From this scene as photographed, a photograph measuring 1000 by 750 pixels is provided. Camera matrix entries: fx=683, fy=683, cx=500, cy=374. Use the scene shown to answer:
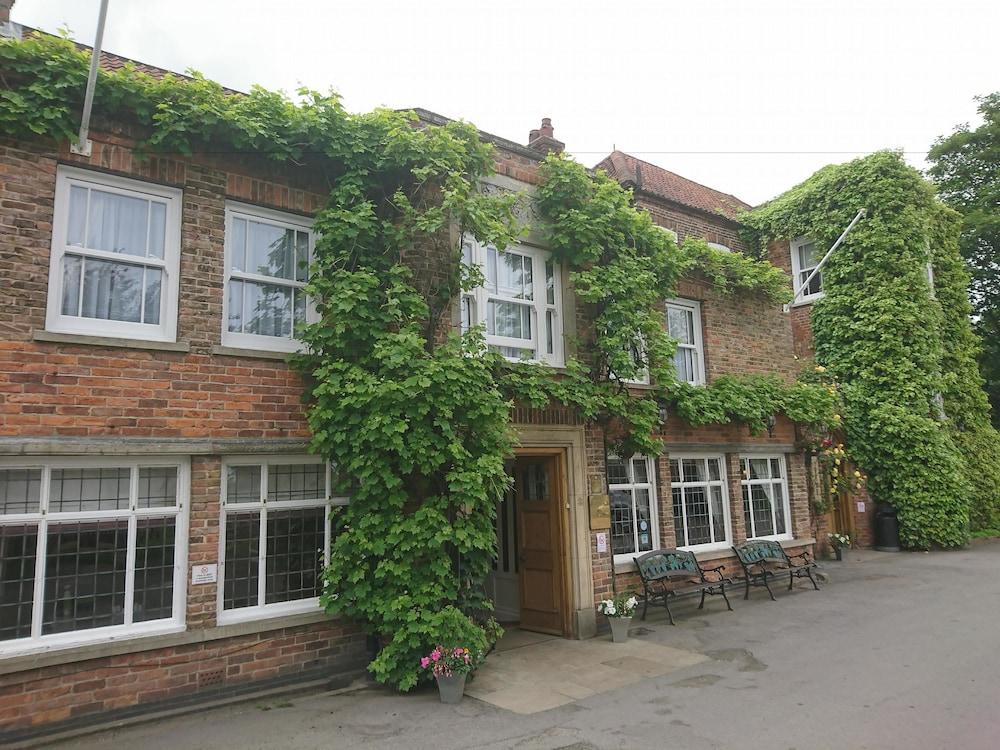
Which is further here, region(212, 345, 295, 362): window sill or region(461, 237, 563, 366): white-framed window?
region(461, 237, 563, 366): white-framed window

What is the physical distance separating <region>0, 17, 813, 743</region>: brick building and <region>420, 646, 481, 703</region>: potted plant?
1337mm

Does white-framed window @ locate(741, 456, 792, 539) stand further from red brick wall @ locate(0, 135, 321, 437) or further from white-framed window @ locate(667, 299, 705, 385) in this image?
red brick wall @ locate(0, 135, 321, 437)

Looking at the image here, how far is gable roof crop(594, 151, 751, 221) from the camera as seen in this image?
18.5 m

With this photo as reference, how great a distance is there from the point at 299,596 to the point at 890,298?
52.3 ft

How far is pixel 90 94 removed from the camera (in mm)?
6383

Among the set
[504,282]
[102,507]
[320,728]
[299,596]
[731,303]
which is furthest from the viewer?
[731,303]

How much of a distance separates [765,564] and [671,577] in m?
2.78

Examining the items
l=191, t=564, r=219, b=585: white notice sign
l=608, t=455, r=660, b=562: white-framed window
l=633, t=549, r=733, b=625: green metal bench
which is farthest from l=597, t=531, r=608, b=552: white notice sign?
l=191, t=564, r=219, b=585: white notice sign

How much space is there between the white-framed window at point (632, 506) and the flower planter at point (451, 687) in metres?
4.27

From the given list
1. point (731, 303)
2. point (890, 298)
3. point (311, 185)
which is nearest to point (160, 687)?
point (311, 185)

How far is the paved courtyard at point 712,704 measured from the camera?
587cm

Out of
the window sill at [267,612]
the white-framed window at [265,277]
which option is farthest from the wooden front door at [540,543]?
the white-framed window at [265,277]

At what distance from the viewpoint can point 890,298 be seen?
17.1 meters

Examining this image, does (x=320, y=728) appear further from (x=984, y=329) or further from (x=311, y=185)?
(x=984, y=329)
